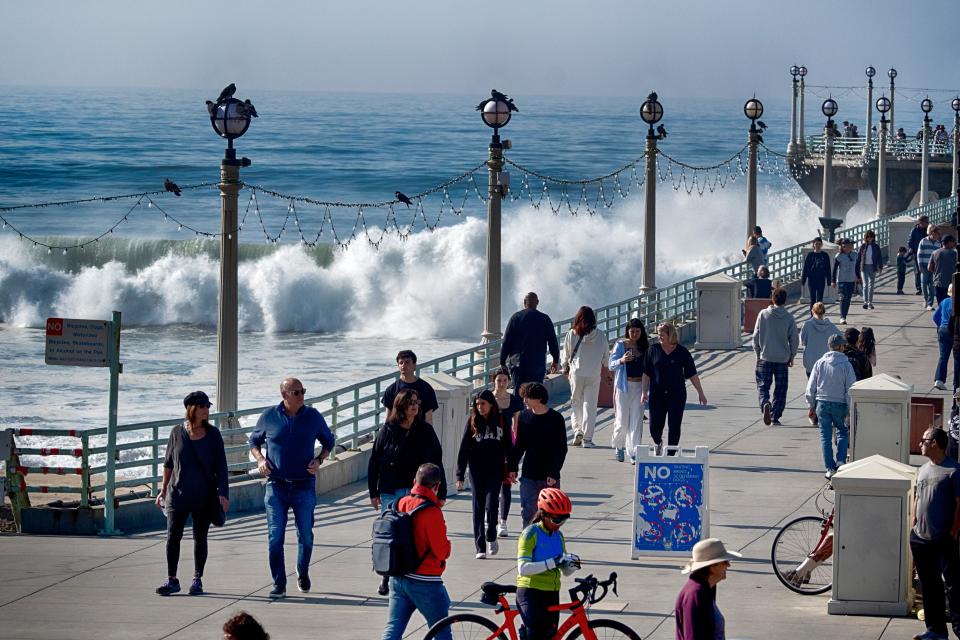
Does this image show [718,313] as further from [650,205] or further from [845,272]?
[650,205]

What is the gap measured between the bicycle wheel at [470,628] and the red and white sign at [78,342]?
5261 mm

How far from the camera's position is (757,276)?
2644 centimetres

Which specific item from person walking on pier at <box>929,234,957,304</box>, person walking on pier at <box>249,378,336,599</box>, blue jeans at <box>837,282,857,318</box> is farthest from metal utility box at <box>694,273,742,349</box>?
person walking on pier at <box>249,378,336,599</box>

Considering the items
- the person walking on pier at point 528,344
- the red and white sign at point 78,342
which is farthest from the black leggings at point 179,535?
the person walking on pier at point 528,344

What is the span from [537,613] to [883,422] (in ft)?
21.3

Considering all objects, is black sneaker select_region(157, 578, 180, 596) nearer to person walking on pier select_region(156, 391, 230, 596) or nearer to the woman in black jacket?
person walking on pier select_region(156, 391, 230, 596)

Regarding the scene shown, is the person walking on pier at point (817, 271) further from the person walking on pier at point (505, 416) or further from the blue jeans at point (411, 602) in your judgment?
the blue jeans at point (411, 602)

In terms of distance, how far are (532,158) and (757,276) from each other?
78.7m

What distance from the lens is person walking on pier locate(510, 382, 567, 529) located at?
1191cm

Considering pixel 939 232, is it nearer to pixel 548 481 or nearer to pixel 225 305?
pixel 225 305

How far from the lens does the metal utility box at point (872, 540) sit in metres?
10.4

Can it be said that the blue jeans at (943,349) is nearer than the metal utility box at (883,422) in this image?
No

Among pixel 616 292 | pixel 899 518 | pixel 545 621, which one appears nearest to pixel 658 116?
pixel 899 518

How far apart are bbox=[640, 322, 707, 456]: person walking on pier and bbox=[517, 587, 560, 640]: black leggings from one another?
6671 millimetres
